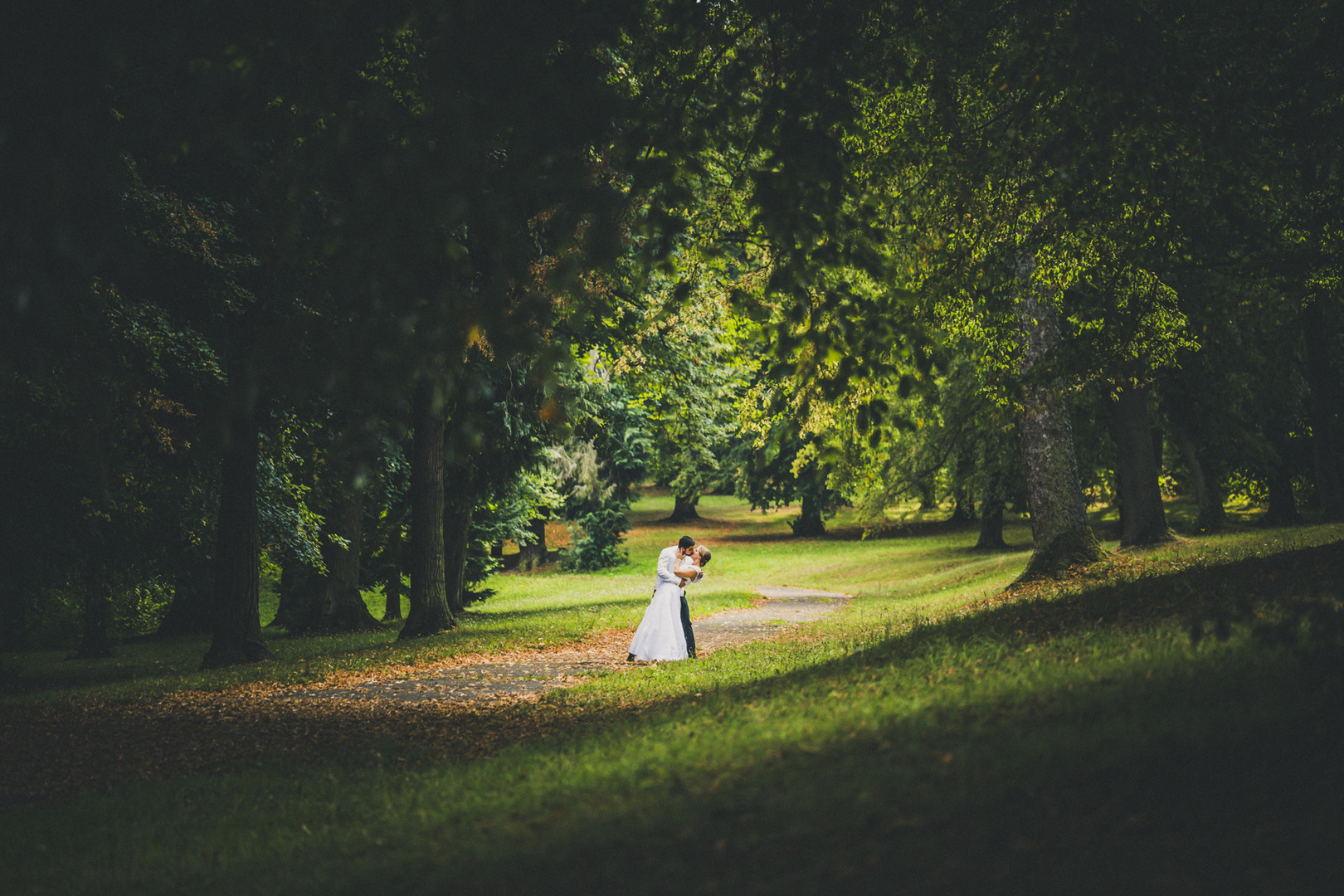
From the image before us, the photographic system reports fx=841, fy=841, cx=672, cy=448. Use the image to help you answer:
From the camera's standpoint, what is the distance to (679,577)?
12.1 meters

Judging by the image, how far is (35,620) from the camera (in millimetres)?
22781

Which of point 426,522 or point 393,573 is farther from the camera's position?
point 393,573

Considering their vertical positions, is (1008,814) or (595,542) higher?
(1008,814)

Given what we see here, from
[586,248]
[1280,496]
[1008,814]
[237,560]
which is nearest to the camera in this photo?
[1008,814]

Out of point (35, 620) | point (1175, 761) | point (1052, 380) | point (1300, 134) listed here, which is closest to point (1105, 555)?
point (1052, 380)

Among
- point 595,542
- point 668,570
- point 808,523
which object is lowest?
point 808,523

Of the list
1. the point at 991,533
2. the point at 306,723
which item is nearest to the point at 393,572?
the point at 306,723

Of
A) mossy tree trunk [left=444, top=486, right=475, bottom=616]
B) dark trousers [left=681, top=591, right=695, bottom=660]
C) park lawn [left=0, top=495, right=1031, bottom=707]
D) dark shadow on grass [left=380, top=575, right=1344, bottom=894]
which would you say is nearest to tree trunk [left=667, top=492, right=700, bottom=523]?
park lawn [left=0, top=495, right=1031, bottom=707]

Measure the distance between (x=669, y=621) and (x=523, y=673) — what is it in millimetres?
2126

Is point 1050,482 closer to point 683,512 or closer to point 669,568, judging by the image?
point 669,568

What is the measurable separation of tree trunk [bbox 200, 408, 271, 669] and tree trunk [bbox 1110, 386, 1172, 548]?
16.2 metres

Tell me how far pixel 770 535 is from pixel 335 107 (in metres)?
44.0

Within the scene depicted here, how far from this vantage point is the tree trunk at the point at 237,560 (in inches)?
550

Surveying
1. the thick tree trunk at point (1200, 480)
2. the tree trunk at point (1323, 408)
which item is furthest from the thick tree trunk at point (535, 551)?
the tree trunk at point (1323, 408)
